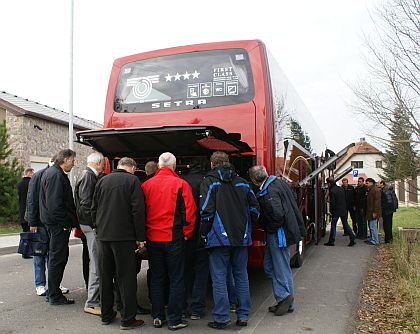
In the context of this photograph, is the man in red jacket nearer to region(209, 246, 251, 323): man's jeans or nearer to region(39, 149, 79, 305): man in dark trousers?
region(209, 246, 251, 323): man's jeans

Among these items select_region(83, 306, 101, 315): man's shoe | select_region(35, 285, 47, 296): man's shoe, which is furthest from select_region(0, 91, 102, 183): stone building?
select_region(83, 306, 101, 315): man's shoe

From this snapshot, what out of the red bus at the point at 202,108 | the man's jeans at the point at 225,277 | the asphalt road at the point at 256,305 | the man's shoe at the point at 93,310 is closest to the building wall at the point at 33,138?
the asphalt road at the point at 256,305

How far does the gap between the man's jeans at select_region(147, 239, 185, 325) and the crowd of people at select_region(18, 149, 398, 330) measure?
0.4 inches

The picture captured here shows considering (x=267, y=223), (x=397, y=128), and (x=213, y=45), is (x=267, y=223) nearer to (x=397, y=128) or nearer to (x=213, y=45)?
(x=213, y=45)

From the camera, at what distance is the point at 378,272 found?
7.72m

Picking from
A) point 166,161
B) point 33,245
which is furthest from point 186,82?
point 33,245

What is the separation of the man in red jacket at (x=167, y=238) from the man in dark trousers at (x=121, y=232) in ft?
0.55

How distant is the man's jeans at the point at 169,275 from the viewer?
468 centimetres

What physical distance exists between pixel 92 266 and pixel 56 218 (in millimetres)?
753

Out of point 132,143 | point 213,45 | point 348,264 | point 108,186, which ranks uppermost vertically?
point 213,45

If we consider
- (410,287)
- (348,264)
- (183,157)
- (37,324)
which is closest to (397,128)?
(348,264)

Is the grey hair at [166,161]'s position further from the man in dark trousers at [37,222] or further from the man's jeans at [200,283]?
the man in dark trousers at [37,222]

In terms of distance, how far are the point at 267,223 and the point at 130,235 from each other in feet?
5.39

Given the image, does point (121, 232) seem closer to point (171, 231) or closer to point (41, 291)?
point (171, 231)
